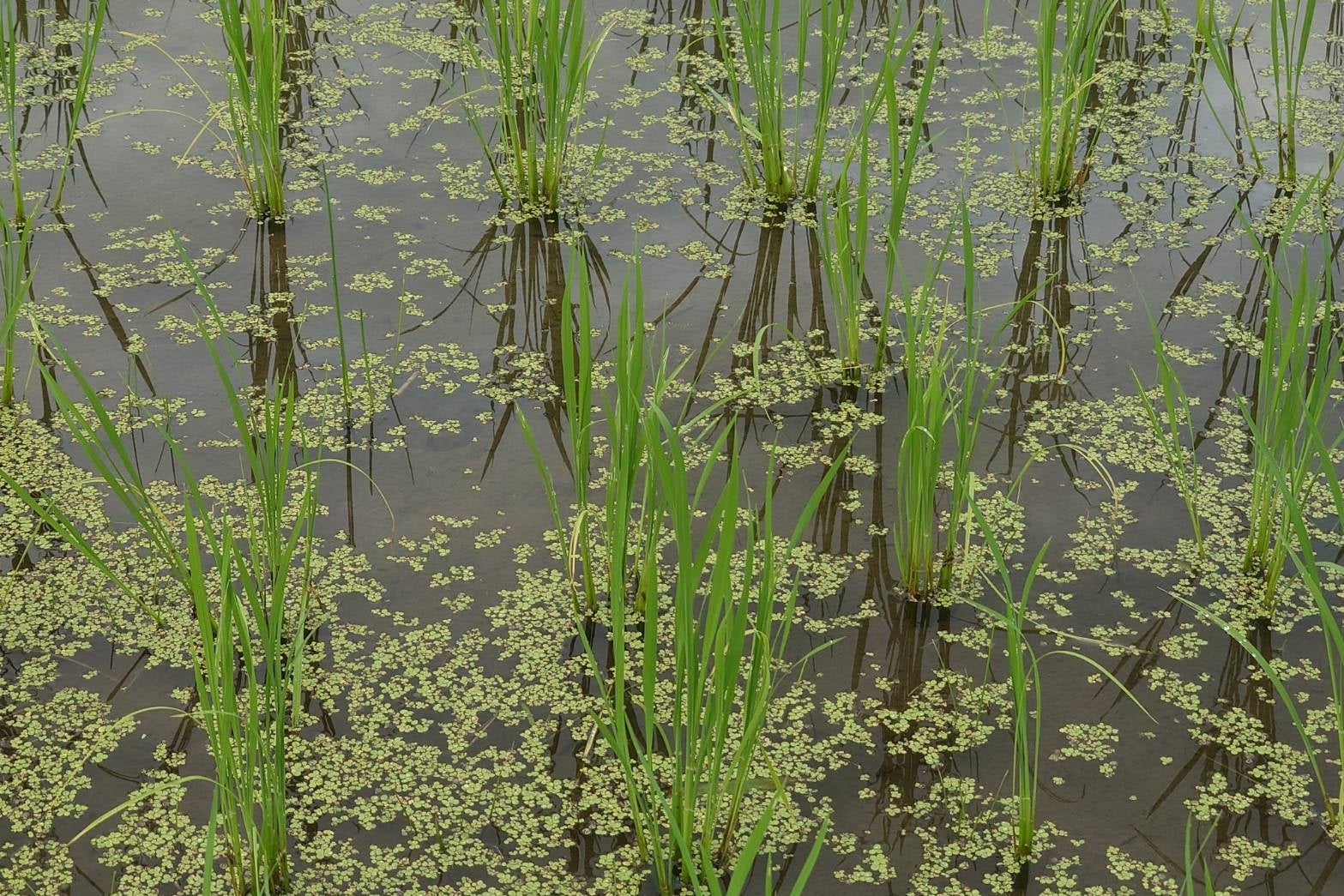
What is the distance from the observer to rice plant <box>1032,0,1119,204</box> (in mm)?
2932

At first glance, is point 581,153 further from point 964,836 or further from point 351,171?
point 964,836

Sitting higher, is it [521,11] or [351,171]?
[521,11]

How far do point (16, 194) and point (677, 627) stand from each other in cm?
185

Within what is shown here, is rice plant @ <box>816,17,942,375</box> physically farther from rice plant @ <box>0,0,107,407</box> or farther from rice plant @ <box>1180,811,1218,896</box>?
rice plant @ <box>0,0,107,407</box>

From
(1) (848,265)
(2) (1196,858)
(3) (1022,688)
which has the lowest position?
(2) (1196,858)

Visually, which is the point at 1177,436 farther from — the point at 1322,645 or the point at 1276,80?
the point at 1276,80

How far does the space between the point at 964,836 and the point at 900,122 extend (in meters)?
1.91

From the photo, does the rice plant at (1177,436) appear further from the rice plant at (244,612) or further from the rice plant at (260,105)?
the rice plant at (260,105)

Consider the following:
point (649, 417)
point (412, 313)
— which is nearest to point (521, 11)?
point (412, 313)

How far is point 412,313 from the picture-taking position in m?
2.81

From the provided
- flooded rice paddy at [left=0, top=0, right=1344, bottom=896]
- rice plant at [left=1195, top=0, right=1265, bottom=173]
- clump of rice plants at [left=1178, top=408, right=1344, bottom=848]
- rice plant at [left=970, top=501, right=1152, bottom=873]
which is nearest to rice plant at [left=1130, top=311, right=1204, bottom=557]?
flooded rice paddy at [left=0, top=0, right=1344, bottom=896]

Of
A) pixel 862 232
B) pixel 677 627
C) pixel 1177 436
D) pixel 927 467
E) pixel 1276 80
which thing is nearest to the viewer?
pixel 677 627

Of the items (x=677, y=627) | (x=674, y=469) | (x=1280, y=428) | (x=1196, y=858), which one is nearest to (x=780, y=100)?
(x=1280, y=428)

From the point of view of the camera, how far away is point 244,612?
216 centimetres
